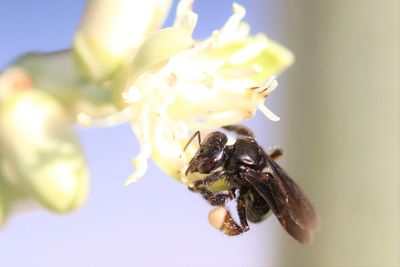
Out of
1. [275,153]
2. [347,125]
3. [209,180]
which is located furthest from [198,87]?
[347,125]

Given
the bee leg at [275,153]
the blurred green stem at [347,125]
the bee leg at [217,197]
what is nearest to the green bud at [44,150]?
the bee leg at [217,197]

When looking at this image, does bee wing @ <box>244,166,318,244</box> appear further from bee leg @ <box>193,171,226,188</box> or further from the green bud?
the green bud

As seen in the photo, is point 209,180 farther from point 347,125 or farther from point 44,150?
point 347,125

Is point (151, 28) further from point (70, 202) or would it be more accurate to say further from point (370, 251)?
point (370, 251)

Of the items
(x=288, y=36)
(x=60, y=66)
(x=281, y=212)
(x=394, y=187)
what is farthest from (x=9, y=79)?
(x=288, y=36)

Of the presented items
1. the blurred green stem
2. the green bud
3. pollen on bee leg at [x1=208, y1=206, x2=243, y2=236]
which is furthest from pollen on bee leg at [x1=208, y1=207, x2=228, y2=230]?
the blurred green stem

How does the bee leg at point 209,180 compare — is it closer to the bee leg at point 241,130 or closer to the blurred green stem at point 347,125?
the bee leg at point 241,130

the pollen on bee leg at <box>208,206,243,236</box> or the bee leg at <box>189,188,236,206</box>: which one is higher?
the bee leg at <box>189,188,236,206</box>
